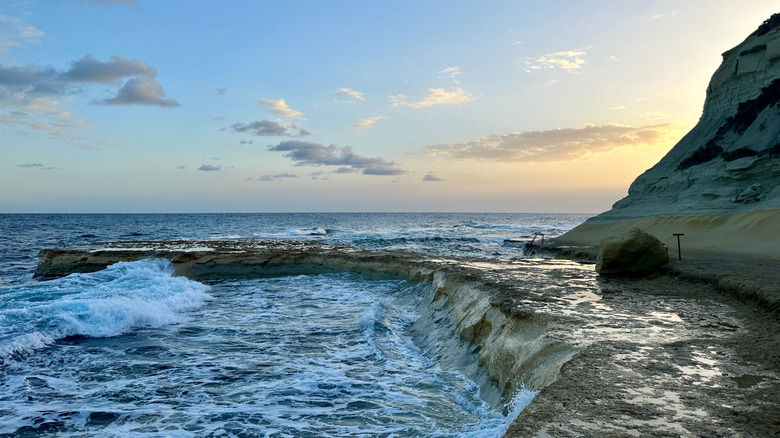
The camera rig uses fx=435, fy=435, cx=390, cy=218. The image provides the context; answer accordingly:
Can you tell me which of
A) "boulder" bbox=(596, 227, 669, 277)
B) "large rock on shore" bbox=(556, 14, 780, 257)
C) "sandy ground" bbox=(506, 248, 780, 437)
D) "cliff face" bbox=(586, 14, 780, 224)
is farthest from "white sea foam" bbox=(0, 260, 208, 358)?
"cliff face" bbox=(586, 14, 780, 224)

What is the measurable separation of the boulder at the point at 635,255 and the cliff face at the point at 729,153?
14.2 meters

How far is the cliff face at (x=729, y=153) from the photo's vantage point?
2552 cm

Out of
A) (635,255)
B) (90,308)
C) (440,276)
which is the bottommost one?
Result: (90,308)

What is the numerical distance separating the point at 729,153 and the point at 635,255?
21.9 m

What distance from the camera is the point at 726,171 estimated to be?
26.9 meters

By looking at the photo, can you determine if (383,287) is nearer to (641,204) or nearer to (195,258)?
(195,258)

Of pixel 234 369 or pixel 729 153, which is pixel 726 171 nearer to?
pixel 729 153

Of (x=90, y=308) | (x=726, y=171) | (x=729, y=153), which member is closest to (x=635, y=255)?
(x=90, y=308)

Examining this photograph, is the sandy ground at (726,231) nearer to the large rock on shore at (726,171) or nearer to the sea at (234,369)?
the large rock on shore at (726,171)

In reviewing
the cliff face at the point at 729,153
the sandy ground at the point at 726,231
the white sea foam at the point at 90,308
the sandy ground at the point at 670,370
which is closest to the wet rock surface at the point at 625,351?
the sandy ground at the point at 670,370

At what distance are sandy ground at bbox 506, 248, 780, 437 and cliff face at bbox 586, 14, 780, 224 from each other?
62.6ft

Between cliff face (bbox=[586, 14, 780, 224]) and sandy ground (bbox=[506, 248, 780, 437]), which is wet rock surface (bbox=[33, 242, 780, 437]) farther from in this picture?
cliff face (bbox=[586, 14, 780, 224])

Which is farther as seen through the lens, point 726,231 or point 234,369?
point 726,231

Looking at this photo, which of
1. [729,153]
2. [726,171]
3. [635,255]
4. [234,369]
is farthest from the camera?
[729,153]
